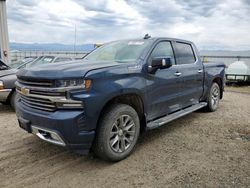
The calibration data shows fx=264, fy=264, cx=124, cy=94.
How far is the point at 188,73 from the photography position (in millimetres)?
5340

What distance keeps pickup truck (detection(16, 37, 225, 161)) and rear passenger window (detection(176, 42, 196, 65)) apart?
0.19 metres

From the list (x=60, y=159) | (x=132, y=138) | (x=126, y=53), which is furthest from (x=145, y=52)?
(x=60, y=159)

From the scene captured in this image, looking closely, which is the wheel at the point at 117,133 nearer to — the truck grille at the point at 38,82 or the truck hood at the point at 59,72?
the truck hood at the point at 59,72

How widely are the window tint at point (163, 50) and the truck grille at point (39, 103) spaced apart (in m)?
Result: 1.92

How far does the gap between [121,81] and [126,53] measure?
39.9 inches

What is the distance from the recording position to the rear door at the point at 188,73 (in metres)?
5.17

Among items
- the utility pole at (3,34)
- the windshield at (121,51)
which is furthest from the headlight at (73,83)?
the utility pole at (3,34)

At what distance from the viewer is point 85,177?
132 inches

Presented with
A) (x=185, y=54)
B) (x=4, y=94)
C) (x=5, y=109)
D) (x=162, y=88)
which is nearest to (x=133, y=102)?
(x=162, y=88)

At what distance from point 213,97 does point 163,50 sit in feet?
9.03

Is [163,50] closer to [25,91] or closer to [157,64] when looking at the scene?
[157,64]

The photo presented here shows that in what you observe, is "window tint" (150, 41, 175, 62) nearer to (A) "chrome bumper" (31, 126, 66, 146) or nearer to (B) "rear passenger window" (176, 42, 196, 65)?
(B) "rear passenger window" (176, 42, 196, 65)

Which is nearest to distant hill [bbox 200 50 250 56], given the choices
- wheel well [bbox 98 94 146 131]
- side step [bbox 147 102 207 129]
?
side step [bbox 147 102 207 129]

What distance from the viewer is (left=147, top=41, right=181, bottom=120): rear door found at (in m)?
4.26
